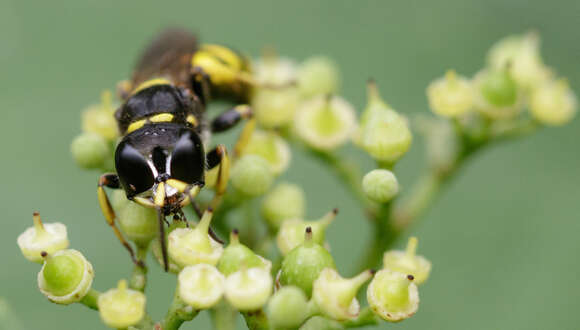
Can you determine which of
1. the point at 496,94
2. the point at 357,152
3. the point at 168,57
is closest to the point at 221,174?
the point at 168,57

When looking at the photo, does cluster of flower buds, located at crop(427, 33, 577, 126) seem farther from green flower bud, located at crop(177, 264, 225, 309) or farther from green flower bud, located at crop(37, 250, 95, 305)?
green flower bud, located at crop(37, 250, 95, 305)

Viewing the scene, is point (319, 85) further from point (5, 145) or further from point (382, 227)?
point (5, 145)

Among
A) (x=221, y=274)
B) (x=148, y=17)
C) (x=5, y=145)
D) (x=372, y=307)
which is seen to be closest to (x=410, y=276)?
(x=372, y=307)

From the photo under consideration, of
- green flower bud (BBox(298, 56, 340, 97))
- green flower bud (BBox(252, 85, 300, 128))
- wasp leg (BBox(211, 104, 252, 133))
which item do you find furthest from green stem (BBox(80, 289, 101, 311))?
green flower bud (BBox(298, 56, 340, 97))

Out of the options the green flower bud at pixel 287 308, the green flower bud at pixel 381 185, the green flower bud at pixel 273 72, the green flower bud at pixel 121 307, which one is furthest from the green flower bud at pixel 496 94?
the green flower bud at pixel 121 307

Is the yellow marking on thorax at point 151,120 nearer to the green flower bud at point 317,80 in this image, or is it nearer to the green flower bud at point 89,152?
the green flower bud at point 89,152
